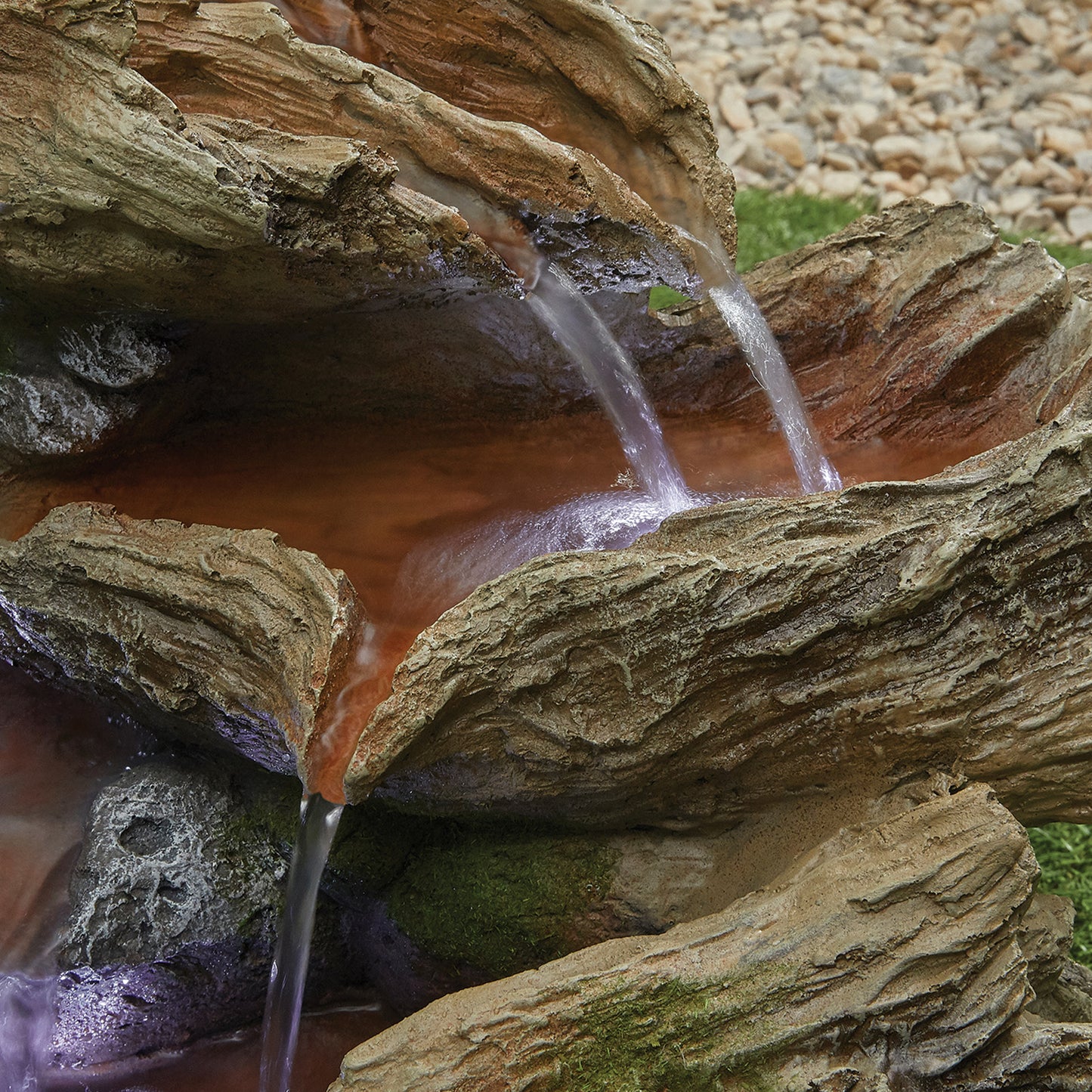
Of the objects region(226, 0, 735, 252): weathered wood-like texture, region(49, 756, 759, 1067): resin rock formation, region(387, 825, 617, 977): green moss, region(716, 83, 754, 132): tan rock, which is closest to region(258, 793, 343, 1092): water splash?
region(49, 756, 759, 1067): resin rock formation

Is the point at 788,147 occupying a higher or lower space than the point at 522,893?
higher

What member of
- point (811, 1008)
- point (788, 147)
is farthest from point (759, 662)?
point (788, 147)

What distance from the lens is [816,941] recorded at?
2021 millimetres

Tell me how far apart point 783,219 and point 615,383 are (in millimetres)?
2673

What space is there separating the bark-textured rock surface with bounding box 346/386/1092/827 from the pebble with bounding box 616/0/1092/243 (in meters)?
3.73

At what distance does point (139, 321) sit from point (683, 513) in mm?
1288

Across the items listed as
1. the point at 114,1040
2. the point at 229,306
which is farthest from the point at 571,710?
the point at 114,1040

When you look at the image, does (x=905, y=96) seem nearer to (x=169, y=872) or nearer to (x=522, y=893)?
(x=522, y=893)

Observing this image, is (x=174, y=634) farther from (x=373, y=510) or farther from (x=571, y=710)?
(x=571, y=710)

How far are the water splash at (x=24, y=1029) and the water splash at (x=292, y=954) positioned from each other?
472mm

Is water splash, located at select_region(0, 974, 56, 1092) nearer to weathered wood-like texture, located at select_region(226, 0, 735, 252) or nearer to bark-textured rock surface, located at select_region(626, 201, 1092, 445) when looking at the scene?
bark-textured rock surface, located at select_region(626, 201, 1092, 445)

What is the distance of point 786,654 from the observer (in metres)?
2.15

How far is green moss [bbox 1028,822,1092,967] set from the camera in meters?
3.33

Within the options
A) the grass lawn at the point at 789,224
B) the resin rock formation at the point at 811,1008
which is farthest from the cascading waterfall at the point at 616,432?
the grass lawn at the point at 789,224
